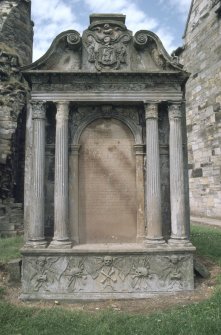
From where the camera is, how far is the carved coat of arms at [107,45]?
6.70m

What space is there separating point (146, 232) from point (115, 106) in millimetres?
2715

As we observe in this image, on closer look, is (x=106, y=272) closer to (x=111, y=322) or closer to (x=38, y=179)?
(x=111, y=322)

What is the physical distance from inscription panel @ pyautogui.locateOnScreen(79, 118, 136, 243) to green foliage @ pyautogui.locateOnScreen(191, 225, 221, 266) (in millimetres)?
2590

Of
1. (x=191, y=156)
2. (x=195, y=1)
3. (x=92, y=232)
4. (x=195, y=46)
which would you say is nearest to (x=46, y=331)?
(x=92, y=232)

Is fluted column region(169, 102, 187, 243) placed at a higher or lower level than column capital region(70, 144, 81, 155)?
lower

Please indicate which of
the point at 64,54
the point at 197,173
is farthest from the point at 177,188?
the point at 197,173

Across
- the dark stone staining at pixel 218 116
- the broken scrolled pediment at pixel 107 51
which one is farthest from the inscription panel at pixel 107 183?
the dark stone staining at pixel 218 116

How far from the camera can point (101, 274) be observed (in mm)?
6137

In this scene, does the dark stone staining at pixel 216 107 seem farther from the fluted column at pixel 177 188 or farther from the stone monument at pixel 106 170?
the fluted column at pixel 177 188

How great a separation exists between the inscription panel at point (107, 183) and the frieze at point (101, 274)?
0.70 m

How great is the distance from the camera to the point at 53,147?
689 cm

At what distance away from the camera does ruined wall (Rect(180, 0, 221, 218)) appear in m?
15.0

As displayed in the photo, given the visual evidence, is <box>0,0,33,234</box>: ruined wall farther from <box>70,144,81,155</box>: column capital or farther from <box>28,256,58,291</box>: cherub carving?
<box>28,256,58,291</box>: cherub carving

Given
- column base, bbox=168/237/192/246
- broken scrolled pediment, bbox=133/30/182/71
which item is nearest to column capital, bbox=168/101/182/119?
broken scrolled pediment, bbox=133/30/182/71
